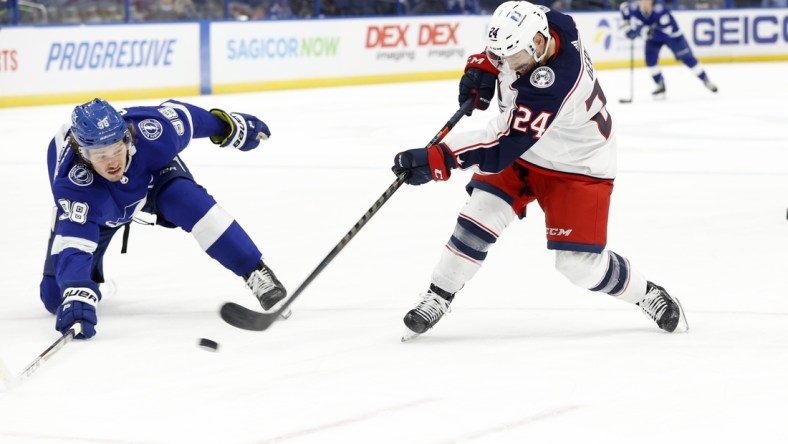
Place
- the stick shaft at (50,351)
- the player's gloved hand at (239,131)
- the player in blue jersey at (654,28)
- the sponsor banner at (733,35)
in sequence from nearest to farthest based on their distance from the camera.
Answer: the stick shaft at (50,351) → the player's gloved hand at (239,131) → the player in blue jersey at (654,28) → the sponsor banner at (733,35)

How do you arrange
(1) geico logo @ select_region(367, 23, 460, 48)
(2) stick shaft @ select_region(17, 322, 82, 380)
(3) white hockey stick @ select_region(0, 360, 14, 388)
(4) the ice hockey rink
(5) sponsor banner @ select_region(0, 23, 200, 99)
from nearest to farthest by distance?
(4) the ice hockey rink < (3) white hockey stick @ select_region(0, 360, 14, 388) < (2) stick shaft @ select_region(17, 322, 82, 380) < (5) sponsor banner @ select_region(0, 23, 200, 99) < (1) geico logo @ select_region(367, 23, 460, 48)

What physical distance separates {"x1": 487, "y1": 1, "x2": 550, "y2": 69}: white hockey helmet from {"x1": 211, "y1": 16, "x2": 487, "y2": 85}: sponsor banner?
8531 millimetres

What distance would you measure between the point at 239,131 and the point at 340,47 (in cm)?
867

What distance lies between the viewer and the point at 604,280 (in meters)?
3.20

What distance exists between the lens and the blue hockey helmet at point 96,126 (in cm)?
314

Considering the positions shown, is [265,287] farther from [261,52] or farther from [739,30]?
[739,30]

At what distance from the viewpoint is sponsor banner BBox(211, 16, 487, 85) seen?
11422 mm

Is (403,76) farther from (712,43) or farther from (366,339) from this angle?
(366,339)

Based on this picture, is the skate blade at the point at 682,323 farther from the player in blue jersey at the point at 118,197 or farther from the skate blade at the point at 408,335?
the player in blue jersey at the point at 118,197

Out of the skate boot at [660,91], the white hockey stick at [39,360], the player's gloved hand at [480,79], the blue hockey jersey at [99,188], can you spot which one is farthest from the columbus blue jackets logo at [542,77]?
the skate boot at [660,91]

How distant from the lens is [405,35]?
12742mm

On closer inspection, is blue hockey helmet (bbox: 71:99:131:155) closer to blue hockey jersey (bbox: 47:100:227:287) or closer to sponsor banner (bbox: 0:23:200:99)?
blue hockey jersey (bbox: 47:100:227:287)

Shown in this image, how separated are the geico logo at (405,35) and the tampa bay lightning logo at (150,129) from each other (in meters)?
9.16

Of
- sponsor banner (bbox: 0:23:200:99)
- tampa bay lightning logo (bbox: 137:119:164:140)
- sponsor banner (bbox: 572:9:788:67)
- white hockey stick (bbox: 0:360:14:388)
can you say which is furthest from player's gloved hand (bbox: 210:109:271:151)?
sponsor banner (bbox: 572:9:788:67)
